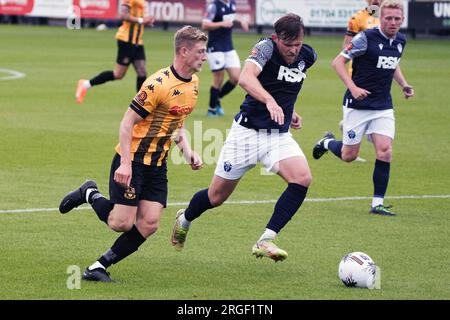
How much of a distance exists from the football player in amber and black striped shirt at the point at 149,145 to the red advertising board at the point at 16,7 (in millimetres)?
40288

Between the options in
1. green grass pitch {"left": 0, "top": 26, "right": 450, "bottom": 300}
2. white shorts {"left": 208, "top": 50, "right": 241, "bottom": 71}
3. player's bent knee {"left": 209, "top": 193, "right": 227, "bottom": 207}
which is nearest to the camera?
green grass pitch {"left": 0, "top": 26, "right": 450, "bottom": 300}

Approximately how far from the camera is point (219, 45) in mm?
20734

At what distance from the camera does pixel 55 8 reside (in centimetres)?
4753

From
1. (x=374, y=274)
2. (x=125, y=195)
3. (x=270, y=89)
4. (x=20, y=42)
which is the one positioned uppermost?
(x=270, y=89)

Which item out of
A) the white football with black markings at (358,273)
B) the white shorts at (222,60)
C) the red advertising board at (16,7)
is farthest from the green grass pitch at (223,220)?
the red advertising board at (16,7)

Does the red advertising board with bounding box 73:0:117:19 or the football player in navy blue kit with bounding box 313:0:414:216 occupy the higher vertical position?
the football player in navy blue kit with bounding box 313:0:414:216

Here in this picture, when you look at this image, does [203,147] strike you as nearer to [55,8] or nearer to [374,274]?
[374,274]

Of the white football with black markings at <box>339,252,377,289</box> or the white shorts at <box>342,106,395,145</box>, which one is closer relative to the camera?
the white football with black markings at <box>339,252,377,289</box>

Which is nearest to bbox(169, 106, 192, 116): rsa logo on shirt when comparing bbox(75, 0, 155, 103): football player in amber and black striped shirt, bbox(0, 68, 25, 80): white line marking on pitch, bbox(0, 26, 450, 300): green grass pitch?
bbox(0, 26, 450, 300): green grass pitch

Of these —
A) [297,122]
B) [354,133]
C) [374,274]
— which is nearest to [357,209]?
[354,133]

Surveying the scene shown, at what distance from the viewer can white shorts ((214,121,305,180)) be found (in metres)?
9.58

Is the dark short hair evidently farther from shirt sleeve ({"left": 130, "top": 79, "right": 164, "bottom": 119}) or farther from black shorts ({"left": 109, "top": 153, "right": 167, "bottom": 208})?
black shorts ({"left": 109, "top": 153, "right": 167, "bottom": 208})

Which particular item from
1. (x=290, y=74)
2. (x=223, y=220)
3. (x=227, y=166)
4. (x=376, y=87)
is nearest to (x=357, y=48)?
(x=376, y=87)
